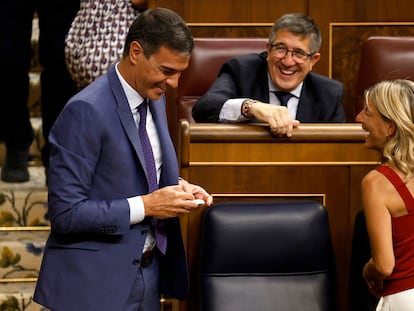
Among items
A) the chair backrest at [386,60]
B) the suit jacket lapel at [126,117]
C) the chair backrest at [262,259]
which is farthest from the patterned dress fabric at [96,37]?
the suit jacket lapel at [126,117]

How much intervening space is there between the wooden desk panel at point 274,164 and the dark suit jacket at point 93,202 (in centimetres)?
28

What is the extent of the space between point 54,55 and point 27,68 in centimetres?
8

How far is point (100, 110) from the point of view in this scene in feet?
4.75

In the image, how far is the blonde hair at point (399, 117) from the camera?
1556mm

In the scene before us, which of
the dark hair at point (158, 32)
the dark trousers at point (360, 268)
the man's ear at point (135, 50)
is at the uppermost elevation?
the dark hair at point (158, 32)

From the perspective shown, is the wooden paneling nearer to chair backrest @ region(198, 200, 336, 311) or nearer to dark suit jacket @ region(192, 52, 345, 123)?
dark suit jacket @ region(192, 52, 345, 123)

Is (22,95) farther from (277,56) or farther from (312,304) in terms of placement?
(312,304)

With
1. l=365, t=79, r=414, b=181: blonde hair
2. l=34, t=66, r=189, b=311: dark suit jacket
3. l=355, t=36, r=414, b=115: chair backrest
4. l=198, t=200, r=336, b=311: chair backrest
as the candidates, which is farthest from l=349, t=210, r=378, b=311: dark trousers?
l=355, t=36, r=414, b=115: chair backrest

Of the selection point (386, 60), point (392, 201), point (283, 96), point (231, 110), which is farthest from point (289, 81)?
point (392, 201)

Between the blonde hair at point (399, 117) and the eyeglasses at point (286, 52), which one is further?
→ the eyeglasses at point (286, 52)

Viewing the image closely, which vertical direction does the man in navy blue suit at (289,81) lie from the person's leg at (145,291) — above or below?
above

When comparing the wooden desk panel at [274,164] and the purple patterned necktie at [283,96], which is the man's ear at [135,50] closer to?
the wooden desk panel at [274,164]

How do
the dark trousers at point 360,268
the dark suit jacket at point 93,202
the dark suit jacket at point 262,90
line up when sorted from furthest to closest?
the dark suit jacket at point 262,90, the dark trousers at point 360,268, the dark suit jacket at point 93,202

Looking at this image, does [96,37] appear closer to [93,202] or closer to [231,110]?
[231,110]
